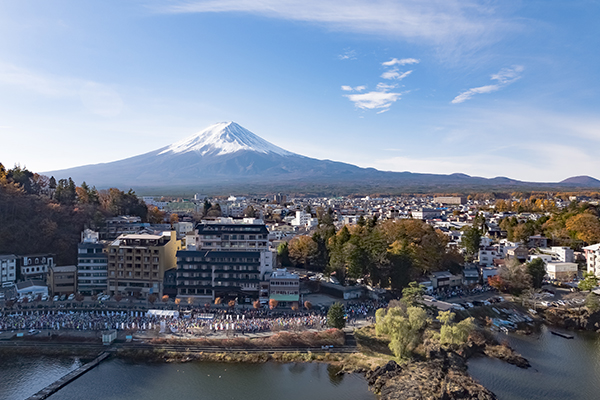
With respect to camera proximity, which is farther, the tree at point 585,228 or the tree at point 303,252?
the tree at point 585,228

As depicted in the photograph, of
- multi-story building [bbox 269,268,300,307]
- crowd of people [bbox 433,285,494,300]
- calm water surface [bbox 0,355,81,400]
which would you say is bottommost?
calm water surface [bbox 0,355,81,400]

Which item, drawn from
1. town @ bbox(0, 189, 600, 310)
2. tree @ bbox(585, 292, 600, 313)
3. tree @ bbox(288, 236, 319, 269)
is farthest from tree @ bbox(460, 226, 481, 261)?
tree @ bbox(288, 236, 319, 269)

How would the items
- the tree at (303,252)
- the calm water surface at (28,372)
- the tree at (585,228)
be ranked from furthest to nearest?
1. the tree at (585,228)
2. the tree at (303,252)
3. the calm water surface at (28,372)

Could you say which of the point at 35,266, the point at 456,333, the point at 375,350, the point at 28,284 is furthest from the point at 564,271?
the point at 35,266

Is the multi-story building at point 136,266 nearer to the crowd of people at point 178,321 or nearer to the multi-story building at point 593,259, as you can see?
the crowd of people at point 178,321

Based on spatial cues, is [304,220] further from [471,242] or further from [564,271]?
[564,271]

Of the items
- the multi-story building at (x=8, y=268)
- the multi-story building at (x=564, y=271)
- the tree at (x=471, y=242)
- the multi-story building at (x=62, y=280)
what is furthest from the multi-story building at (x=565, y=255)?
the multi-story building at (x=8, y=268)

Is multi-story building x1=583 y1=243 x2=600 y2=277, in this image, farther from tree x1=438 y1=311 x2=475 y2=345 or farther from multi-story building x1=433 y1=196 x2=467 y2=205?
multi-story building x1=433 y1=196 x2=467 y2=205
